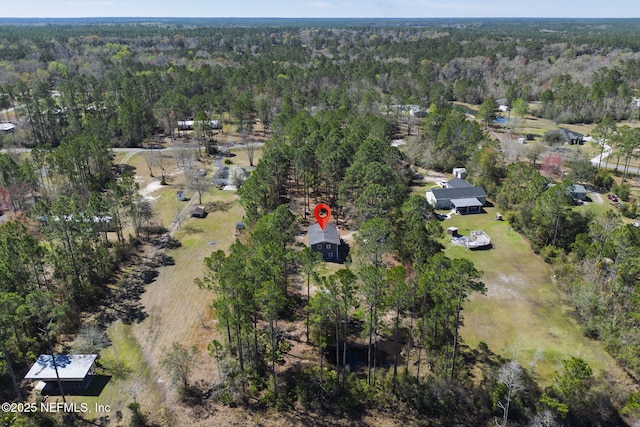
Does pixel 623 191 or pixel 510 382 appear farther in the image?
pixel 623 191

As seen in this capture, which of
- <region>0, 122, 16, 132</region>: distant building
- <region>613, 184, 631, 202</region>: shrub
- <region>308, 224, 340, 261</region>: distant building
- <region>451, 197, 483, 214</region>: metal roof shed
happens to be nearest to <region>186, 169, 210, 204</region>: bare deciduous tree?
<region>308, 224, 340, 261</region>: distant building

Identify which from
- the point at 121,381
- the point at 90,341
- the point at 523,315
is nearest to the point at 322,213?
the point at 523,315

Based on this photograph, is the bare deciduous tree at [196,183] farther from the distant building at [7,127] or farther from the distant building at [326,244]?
the distant building at [7,127]

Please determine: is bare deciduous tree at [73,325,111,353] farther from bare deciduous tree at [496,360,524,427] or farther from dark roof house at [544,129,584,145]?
dark roof house at [544,129,584,145]

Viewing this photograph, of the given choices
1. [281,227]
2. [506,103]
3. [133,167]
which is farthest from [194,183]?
[506,103]

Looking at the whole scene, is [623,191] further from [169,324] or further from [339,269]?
[169,324]

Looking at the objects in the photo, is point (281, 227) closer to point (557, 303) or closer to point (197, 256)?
point (197, 256)
